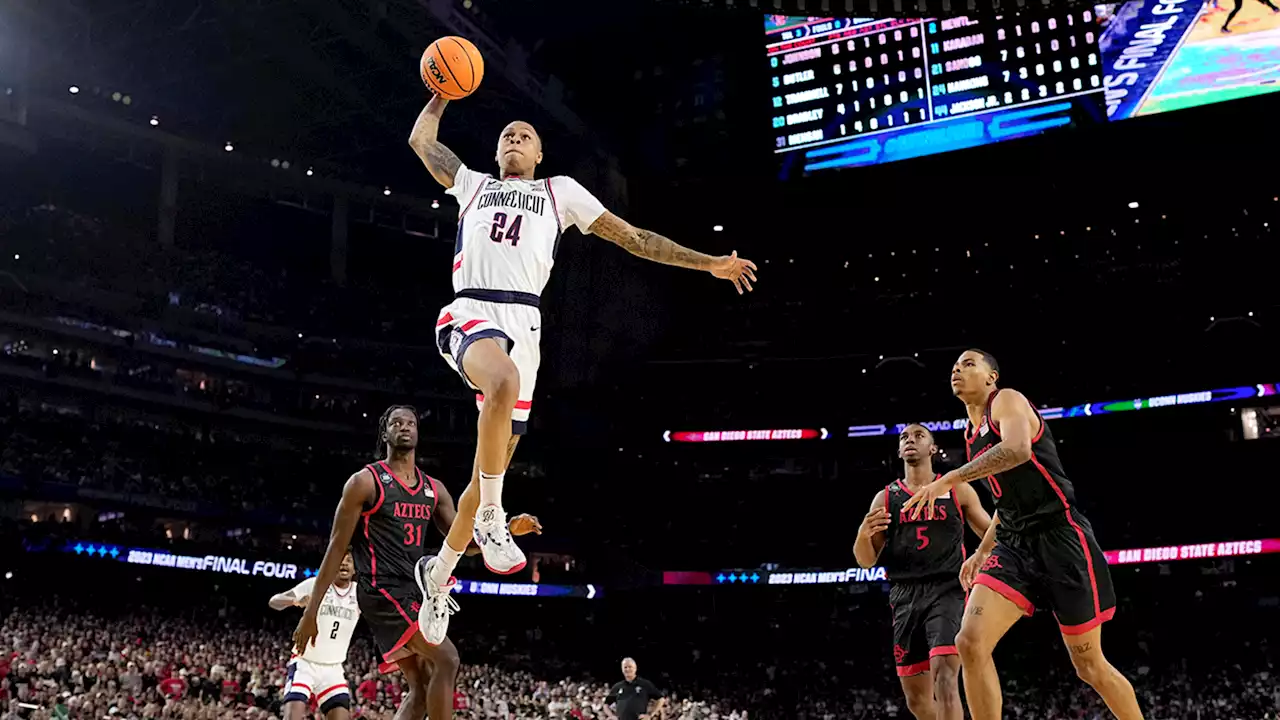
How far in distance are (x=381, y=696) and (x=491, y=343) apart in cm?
1824

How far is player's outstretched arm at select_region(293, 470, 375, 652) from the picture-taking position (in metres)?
6.80

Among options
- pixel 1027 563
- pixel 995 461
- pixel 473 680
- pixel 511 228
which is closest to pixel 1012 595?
pixel 1027 563

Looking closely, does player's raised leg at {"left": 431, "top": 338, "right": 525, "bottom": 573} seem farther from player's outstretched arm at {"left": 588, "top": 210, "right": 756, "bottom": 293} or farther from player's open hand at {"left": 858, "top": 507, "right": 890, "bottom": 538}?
player's open hand at {"left": 858, "top": 507, "right": 890, "bottom": 538}

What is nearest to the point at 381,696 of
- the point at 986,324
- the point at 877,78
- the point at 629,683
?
the point at 629,683

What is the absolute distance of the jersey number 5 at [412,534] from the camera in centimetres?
754

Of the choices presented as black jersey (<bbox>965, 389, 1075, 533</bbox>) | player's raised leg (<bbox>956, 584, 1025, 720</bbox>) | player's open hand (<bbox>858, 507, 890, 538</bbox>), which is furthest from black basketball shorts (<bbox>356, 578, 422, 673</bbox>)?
black jersey (<bbox>965, 389, 1075, 533</bbox>)

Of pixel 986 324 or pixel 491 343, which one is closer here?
pixel 491 343

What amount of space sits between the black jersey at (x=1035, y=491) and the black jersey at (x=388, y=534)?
141 inches

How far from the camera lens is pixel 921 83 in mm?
27031

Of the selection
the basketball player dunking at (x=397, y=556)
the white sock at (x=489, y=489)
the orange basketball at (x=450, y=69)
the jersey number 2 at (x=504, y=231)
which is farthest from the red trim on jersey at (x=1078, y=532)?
the orange basketball at (x=450, y=69)

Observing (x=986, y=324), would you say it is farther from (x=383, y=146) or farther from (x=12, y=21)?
(x=12, y=21)

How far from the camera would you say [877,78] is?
27391 mm

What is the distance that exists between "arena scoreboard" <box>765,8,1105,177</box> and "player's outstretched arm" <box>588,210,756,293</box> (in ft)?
66.8

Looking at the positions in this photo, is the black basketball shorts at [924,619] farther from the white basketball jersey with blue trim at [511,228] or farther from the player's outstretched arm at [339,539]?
the player's outstretched arm at [339,539]
